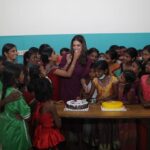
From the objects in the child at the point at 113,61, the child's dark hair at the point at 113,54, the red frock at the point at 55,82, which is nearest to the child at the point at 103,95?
the red frock at the point at 55,82

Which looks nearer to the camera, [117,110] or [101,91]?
[117,110]

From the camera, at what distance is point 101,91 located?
3.97 meters

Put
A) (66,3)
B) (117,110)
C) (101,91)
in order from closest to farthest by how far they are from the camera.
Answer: (117,110) → (101,91) → (66,3)

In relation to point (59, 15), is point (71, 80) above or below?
below

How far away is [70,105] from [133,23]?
2.14 m

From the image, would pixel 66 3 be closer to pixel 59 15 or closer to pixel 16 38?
pixel 59 15

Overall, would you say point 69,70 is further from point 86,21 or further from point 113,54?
point 86,21

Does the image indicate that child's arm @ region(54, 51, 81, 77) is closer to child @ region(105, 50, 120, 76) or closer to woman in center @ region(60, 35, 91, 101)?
woman in center @ region(60, 35, 91, 101)

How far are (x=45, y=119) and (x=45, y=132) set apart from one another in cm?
15

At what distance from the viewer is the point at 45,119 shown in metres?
3.23

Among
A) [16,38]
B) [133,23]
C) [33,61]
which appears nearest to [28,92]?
[33,61]

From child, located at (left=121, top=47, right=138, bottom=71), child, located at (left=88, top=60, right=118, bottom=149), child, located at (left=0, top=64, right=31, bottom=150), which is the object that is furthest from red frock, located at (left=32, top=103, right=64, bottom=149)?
child, located at (left=121, top=47, right=138, bottom=71)

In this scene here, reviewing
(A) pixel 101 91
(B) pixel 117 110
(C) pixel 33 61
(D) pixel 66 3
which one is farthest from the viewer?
(D) pixel 66 3

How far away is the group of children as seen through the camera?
3242 millimetres
